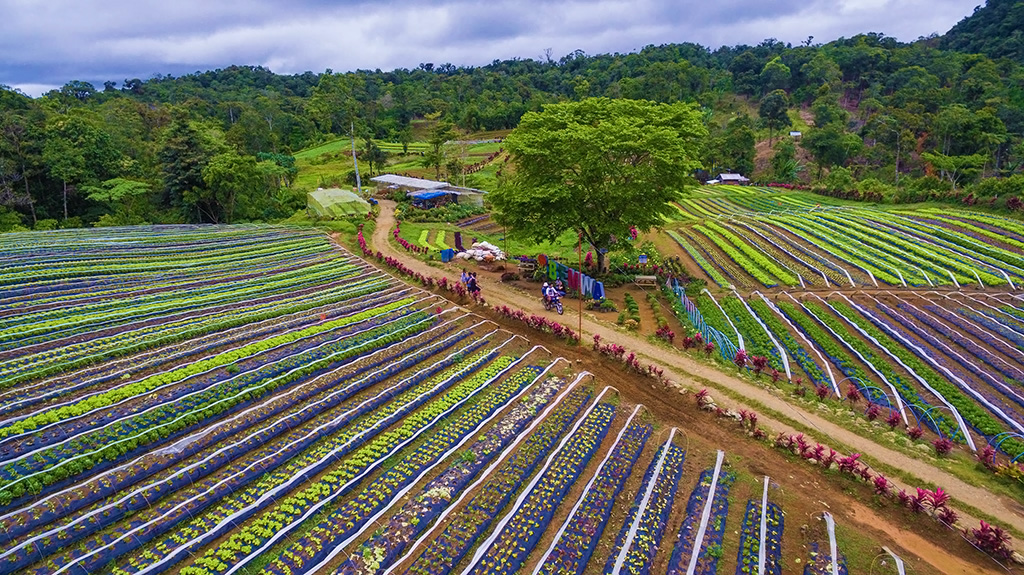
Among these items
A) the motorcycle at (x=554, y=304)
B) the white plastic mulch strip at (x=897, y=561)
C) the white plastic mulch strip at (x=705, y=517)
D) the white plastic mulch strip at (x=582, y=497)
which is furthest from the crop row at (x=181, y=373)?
the white plastic mulch strip at (x=897, y=561)

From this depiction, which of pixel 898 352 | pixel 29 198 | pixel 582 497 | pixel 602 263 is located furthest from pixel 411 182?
pixel 582 497

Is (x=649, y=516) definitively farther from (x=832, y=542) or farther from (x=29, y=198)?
(x=29, y=198)

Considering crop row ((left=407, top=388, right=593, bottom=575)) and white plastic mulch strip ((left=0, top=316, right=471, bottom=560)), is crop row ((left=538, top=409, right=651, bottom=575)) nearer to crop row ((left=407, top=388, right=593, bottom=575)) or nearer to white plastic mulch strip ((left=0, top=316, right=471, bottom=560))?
crop row ((left=407, top=388, right=593, bottom=575))

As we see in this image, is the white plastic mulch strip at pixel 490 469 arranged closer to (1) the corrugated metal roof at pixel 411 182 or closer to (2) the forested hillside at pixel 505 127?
(2) the forested hillside at pixel 505 127

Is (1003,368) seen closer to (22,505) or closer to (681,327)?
(681,327)

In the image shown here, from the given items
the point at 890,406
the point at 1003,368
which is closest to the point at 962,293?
the point at 1003,368
